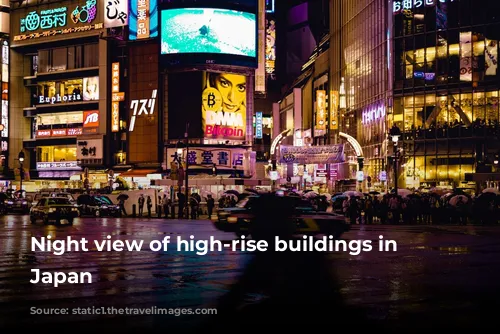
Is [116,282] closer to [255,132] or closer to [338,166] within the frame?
[338,166]

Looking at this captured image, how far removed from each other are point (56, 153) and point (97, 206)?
4914 cm

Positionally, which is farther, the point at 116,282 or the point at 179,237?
the point at 179,237

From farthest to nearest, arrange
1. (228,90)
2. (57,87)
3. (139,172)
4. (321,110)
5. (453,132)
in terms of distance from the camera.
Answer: (57,87) < (321,110) < (139,172) < (228,90) < (453,132)

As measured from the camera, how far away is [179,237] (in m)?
26.5

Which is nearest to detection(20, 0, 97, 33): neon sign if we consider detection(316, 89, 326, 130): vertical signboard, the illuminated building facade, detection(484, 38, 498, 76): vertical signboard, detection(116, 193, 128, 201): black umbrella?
the illuminated building facade

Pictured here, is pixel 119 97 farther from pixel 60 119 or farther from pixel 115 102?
pixel 60 119

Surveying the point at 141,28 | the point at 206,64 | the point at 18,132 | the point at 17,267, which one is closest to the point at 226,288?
the point at 17,267

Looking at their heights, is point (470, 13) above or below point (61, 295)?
above

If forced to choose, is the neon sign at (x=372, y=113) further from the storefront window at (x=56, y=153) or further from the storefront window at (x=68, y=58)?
the storefront window at (x=56, y=153)

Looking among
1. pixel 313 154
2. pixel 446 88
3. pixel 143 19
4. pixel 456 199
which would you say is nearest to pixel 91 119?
pixel 143 19

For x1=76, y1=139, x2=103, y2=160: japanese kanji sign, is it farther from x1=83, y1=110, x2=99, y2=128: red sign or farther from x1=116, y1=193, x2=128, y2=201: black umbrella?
x1=116, y1=193, x2=128, y2=201: black umbrella

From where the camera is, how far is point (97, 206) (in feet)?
158

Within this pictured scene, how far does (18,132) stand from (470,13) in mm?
60136

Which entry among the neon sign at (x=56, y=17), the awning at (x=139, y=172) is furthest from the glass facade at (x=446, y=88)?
the neon sign at (x=56, y=17)
